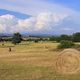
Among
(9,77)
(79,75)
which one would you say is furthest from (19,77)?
(79,75)

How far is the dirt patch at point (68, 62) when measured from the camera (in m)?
20.8

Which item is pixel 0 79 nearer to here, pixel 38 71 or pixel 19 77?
pixel 19 77

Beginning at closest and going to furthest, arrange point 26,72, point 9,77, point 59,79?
1. point 59,79
2. point 9,77
3. point 26,72

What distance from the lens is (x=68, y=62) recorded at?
22078 mm

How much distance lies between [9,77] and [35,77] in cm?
153

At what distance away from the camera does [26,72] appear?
20594mm

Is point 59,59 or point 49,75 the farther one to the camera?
point 59,59

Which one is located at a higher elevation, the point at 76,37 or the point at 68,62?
the point at 76,37

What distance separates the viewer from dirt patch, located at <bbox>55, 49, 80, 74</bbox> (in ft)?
68.3

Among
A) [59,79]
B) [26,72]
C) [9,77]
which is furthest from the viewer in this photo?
[26,72]

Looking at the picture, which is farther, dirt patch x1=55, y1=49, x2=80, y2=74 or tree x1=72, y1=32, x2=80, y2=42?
tree x1=72, y1=32, x2=80, y2=42

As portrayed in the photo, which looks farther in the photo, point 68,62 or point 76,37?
point 76,37

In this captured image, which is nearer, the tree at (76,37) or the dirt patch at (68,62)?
the dirt patch at (68,62)

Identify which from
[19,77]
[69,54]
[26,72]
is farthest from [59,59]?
[19,77]
